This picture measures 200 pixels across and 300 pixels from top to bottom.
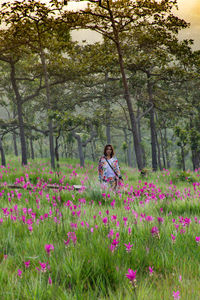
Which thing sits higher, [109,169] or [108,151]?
[108,151]

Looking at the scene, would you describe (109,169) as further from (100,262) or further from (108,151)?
(100,262)

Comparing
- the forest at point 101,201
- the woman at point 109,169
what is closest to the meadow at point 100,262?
the forest at point 101,201

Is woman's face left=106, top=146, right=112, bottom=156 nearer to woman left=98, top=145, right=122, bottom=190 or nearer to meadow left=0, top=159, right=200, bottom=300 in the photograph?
woman left=98, top=145, right=122, bottom=190

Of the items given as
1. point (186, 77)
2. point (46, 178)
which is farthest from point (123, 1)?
point (46, 178)

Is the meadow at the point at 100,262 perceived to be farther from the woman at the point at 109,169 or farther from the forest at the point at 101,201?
the woman at the point at 109,169

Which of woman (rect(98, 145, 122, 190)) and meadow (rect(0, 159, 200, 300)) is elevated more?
woman (rect(98, 145, 122, 190))

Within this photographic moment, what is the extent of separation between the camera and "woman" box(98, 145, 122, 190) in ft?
29.3

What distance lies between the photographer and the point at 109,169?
9.01 metres

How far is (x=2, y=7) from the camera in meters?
11.2

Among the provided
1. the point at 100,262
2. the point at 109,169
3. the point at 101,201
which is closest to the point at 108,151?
the point at 109,169

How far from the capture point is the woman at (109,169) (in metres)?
8.92

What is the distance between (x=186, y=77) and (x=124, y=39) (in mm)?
4939

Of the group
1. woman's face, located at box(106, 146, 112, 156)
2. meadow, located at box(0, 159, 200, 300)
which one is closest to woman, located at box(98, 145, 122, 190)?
woman's face, located at box(106, 146, 112, 156)

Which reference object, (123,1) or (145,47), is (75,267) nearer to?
(123,1)
